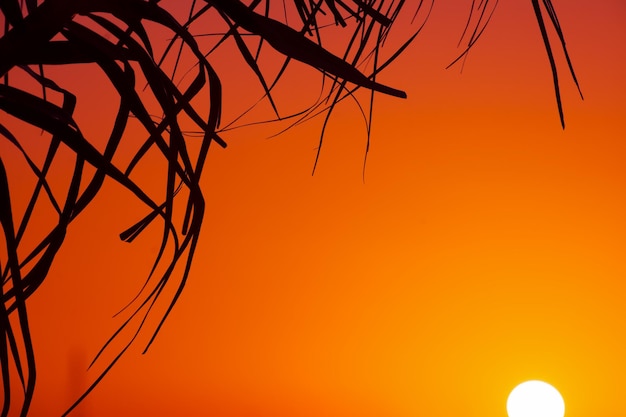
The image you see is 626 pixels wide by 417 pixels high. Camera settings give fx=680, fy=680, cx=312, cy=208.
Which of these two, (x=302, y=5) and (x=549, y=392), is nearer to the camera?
(x=302, y=5)

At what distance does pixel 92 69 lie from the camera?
229cm

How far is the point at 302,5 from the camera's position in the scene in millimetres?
198

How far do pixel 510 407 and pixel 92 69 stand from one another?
1.69 meters

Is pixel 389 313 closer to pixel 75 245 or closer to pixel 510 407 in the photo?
pixel 510 407

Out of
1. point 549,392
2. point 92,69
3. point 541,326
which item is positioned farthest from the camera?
point 92,69

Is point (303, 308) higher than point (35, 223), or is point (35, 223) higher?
point (35, 223)

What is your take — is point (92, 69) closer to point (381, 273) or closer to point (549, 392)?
point (381, 273)

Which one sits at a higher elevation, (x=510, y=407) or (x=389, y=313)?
(x=389, y=313)

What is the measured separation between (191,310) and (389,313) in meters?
0.65

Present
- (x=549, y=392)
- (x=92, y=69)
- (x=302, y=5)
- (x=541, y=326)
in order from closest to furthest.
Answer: (x=302, y=5) < (x=549, y=392) < (x=541, y=326) < (x=92, y=69)

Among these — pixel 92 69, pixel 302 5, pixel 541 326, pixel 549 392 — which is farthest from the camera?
pixel 92 69

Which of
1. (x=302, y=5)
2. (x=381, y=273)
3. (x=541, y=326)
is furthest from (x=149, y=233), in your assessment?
(x=302, y=5)

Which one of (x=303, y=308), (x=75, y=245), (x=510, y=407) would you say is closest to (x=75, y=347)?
(x=75, y=245)

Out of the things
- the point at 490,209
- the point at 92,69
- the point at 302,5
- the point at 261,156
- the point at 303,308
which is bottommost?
the point at 302,5
